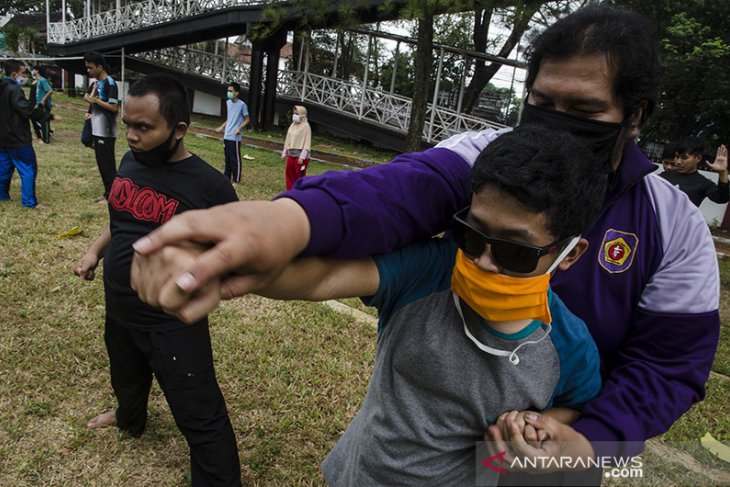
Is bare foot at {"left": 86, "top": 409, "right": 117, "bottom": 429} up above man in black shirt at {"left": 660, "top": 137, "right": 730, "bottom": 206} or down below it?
below

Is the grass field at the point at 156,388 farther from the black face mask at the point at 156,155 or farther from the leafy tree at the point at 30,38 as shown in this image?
the leafy tree at the point at 30,38

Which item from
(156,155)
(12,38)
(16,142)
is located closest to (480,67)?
(16,142)

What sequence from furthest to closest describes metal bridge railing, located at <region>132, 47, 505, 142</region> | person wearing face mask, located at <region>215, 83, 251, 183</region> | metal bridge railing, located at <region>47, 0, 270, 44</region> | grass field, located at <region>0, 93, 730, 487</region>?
1. metal bridge railing, located at <region>47, 0, 270, 44</region>
2. metal bridge railing, located at <region>132, 47, 505, 142</region>
3. person wearing face mask, located at <region>215, 83, 251, 183</region>
4. grass field, located at <region>0, 93, 730, 487</region>

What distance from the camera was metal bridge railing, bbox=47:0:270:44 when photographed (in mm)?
16105

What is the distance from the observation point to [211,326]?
3941 millimetres

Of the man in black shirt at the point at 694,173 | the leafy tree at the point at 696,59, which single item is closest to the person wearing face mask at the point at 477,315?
the man in black shirt at the point at 694,173

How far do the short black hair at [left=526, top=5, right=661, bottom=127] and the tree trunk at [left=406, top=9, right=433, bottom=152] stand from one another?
7574 mm

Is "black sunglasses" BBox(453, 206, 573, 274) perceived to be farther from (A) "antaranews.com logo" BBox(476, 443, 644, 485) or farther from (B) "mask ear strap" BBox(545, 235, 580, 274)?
(A) "antaranews.com logo" BBox(476, 443, 644, 485)

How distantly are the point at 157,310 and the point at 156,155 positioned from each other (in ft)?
2.21

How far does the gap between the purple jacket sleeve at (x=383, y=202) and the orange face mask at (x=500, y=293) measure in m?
0.12

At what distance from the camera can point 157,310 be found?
2.09 m

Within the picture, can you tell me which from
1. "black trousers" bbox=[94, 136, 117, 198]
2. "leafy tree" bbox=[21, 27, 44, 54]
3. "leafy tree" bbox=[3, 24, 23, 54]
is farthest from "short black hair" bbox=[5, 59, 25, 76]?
"leafy tree" bbox=[21, 27, 44, 54]

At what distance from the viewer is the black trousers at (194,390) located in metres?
2.10

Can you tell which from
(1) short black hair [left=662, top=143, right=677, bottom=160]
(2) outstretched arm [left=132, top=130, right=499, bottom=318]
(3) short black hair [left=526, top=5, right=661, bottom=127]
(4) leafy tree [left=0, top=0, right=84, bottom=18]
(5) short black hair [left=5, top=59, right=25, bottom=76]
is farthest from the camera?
(4) leafy tree [left=0, top=0, right=84, bottom=18]
